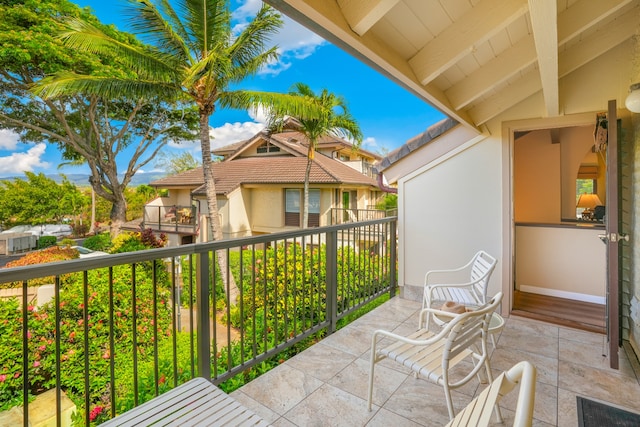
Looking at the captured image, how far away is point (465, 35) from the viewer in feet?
6.22

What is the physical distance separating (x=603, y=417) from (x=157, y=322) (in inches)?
114

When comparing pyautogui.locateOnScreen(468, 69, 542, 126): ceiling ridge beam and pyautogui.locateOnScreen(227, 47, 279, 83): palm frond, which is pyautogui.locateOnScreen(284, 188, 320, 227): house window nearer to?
pyautogui.locateOnScreen(227, 47, 279, 83): palm frond

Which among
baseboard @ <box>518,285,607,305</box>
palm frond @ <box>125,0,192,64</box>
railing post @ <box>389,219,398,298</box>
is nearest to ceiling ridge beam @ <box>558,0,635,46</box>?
railing post @ <box>389,219,398,298</box>

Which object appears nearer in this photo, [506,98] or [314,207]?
[506,98]

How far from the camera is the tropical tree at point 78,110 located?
10.9 meters

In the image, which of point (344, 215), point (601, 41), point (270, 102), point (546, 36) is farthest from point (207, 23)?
point (344, 215)

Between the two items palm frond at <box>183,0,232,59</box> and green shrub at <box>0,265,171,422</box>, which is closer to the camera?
green shrub at <box>0,265,171,422</box>

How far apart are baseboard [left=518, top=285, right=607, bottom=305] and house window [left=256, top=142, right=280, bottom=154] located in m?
12.3

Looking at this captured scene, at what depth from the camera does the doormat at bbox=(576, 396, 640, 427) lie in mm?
1499

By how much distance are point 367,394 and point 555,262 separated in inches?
135

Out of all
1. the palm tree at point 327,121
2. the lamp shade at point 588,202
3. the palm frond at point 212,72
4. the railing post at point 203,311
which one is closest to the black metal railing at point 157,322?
the railing post at point 203,311

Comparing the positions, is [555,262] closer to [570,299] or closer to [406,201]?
[570,299]

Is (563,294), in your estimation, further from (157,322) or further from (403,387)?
(157,322)

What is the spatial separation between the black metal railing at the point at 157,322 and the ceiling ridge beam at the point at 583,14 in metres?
2.22
